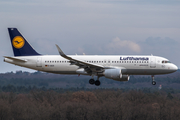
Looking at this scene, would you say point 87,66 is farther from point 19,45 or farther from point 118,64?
point 19,45

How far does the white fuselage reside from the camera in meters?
63.2

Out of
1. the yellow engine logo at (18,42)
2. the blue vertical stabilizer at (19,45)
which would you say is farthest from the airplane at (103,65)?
the yellow engine logo at (18,42)

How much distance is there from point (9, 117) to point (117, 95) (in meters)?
51.4

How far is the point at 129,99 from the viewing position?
152 m

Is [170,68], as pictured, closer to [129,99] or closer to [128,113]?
[128,113]

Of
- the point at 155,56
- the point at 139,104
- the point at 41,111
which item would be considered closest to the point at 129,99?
the point at 139,104

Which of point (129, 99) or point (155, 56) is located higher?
point (155, 56)

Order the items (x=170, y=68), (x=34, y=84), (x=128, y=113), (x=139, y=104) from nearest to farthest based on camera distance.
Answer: (x=170, y=68)
(x=128, y=113)
(x=139, y=104)
(x=34, y=84)

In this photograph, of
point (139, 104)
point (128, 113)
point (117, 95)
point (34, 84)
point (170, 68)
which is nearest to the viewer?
point (170, 68)

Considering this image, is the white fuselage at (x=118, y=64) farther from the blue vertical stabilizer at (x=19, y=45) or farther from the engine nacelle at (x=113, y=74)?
the blue vertical stabilizer at (x=19, y=45)

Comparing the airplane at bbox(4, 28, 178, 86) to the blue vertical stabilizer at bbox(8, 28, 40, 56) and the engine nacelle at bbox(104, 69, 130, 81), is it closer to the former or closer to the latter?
the engine nacelle at bbox(104, 69, 130, 81)

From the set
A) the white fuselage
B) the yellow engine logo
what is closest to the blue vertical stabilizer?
the yellow engine logo

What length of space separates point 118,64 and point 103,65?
2584 millimetres

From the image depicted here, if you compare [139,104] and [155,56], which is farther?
[139,104]
